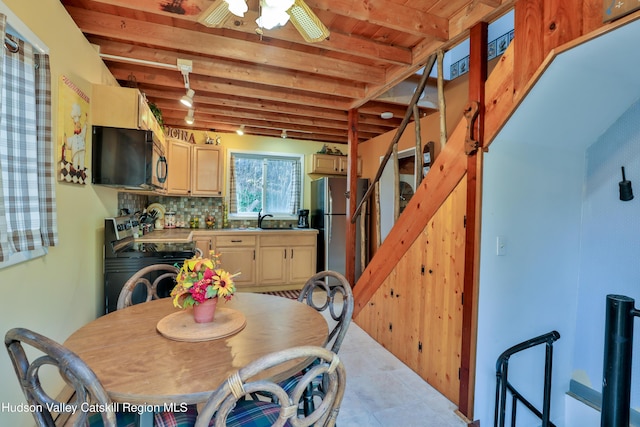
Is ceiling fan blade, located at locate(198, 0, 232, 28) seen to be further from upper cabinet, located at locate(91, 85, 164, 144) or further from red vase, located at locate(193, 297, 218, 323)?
red vase, located at locate(193, 297, 218, 323)

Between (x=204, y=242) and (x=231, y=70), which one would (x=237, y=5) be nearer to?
(x=231, y=70)

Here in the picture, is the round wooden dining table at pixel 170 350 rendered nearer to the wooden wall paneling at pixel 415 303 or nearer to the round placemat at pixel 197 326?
the round placemat at pixel 197 326

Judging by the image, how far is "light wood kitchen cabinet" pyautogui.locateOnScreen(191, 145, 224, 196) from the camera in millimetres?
4375

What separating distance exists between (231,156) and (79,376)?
452cm

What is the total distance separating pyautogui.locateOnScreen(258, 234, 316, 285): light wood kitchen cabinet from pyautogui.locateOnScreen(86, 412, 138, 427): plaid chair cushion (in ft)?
10.6

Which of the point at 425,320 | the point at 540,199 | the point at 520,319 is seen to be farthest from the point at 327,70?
the point at 520,319

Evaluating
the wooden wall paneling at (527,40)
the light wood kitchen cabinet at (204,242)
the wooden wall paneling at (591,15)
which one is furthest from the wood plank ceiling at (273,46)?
the light wood kitchen cabinet at (204,242)

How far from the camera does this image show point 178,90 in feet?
11.1

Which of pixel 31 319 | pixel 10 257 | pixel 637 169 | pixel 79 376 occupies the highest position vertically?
pixel 637 169

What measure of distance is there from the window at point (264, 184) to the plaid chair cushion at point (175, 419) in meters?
3.99

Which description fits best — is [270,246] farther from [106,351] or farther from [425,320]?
[106,351]

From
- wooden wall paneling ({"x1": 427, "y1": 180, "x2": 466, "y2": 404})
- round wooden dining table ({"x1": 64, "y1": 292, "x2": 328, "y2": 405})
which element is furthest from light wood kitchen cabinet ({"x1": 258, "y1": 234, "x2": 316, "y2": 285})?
round wooden dining table ({"x1": 64, "y1": 292, "x2": 328, "y2": 405})

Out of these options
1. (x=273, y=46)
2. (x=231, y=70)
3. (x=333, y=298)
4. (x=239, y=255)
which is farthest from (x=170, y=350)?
(x=239, y=255)

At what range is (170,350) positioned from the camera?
3.69ft
